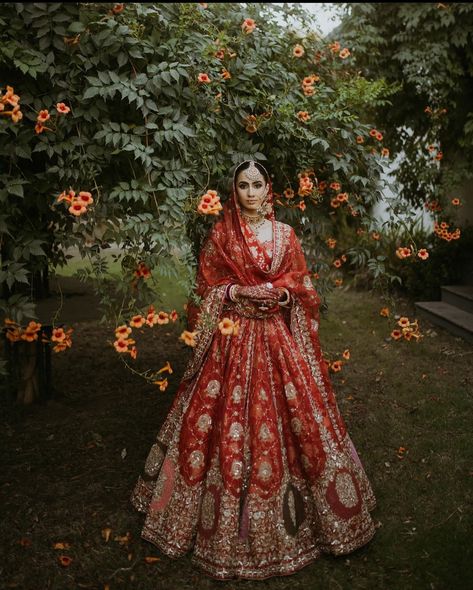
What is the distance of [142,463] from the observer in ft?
11.6

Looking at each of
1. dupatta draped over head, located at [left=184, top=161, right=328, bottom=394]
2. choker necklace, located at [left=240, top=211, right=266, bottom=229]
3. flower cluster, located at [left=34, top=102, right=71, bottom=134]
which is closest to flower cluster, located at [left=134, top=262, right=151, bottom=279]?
dupatta draped over head, located at [left=184, top=161, right=328, bottom=394]

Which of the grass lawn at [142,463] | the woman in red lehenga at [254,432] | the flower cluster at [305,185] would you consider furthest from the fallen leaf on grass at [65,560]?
the flower cluster at [305,185]

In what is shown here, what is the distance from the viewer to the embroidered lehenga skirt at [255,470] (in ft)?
8.26

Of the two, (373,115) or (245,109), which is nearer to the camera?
(245,109)

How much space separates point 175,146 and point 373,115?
447 cm

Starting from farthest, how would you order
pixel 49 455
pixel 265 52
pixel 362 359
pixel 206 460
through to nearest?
pixel 362 359 → pixel 49 455 → pixel 265 52 → pixel 206 460

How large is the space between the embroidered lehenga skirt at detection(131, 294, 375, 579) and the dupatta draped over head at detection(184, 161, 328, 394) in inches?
2.9

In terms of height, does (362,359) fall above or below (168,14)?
below

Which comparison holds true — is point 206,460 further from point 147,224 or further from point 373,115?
point 373,115

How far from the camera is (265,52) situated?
10.4 feet

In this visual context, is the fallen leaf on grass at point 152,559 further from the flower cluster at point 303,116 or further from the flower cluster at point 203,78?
the flower cluster at point 303,116

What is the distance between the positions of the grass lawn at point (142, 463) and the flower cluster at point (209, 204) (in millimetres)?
1596

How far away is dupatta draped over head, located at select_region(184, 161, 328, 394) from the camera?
8.96 feet

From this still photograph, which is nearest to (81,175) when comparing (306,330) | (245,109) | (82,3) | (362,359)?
(82,3)
